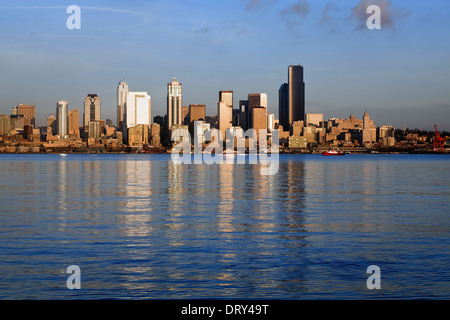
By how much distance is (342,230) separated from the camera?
109 feet

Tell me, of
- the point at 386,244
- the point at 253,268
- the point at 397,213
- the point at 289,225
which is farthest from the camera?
the point at 397,213

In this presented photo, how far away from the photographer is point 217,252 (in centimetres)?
2605

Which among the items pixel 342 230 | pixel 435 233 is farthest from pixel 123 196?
pixel 435 233

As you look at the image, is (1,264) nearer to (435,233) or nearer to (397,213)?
(435,233)

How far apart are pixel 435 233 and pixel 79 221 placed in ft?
71.9

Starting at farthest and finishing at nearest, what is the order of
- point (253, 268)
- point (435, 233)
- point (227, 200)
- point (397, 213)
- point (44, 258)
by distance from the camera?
point (227, 200) < point (397, 213) < point (435, 233) < point (44, 258) < point (253, 268)

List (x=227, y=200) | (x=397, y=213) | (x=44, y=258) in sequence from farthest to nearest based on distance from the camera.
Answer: (x=227, y=200)
(x=397, y=213)
(x=44, y=258)

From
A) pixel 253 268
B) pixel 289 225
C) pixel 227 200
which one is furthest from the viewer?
pixel 227 200

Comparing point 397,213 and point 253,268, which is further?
point 397,213

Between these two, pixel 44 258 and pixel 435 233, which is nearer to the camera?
pixel 44 258

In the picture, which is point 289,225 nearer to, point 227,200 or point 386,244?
point 386,244
